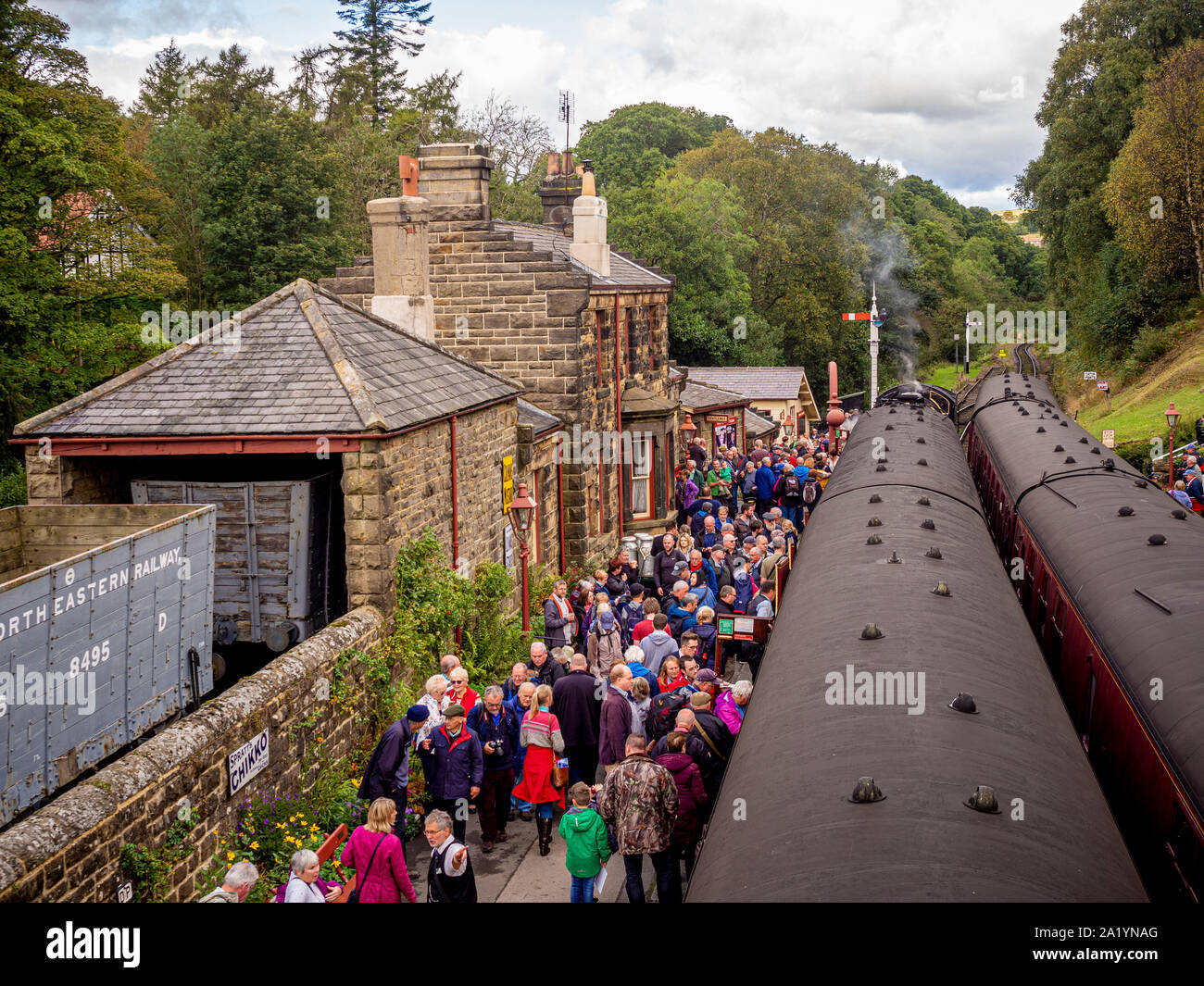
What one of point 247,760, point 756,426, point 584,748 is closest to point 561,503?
point 584,748

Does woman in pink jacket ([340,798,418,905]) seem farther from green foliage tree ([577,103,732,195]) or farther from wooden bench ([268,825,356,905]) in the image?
green foliage tree ([577,103,732,195])

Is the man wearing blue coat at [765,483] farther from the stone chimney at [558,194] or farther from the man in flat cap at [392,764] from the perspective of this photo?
the man in flat cap at [392,764]

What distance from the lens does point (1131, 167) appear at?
135 ft

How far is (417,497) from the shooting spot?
11844 mm

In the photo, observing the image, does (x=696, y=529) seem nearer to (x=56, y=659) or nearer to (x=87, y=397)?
(x=87, y=397)

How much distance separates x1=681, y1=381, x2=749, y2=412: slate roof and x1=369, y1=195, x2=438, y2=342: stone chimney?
1586cm

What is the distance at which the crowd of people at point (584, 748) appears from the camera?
7340 millimetres

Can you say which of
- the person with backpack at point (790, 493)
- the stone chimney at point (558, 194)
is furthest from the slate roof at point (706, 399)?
the person with backpack at point (790, 493)

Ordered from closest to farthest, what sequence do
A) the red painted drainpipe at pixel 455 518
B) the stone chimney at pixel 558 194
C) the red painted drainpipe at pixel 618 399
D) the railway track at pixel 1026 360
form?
the red painted drainpipe at pixel 455 518
the red painted drainpipe at pixel 618 399
the stone chimney at pixel 558 194
the railway track at pixel 1026 360

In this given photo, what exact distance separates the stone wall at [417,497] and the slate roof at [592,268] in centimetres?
723

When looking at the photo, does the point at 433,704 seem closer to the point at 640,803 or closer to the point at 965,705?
the point at 640,803

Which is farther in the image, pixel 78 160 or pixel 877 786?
pixel 78 160
